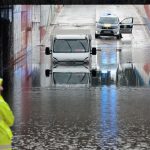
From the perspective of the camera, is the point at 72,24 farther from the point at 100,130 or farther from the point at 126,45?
the point at 100,130

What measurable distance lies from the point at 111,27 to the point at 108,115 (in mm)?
41811

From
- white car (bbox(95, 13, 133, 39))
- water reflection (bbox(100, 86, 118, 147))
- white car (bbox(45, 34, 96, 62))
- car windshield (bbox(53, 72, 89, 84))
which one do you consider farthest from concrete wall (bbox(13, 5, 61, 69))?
water reflection (bbox(100, 86, 118, 147))

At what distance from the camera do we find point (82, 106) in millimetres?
18250

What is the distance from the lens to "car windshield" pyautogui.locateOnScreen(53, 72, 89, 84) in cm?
2591

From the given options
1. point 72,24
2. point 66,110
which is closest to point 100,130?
point 66,110

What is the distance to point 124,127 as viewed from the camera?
14570 mm

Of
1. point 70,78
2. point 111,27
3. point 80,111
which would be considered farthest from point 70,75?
point 111,27

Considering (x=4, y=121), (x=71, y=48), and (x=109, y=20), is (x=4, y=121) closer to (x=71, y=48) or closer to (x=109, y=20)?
(x=71, y=48)

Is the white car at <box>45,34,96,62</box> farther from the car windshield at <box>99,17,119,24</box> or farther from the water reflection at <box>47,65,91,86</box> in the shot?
the car windshield at <box>99,17,119,24</box>

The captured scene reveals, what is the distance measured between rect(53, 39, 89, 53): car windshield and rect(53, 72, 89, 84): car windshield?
6305 mm

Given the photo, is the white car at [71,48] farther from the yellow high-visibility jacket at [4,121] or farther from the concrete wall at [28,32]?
the yellow high-visibility jacket at [4,121]

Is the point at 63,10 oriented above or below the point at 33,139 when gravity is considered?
above

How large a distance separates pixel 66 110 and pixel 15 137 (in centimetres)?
435

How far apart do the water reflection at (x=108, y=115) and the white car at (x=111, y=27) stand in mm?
34568
